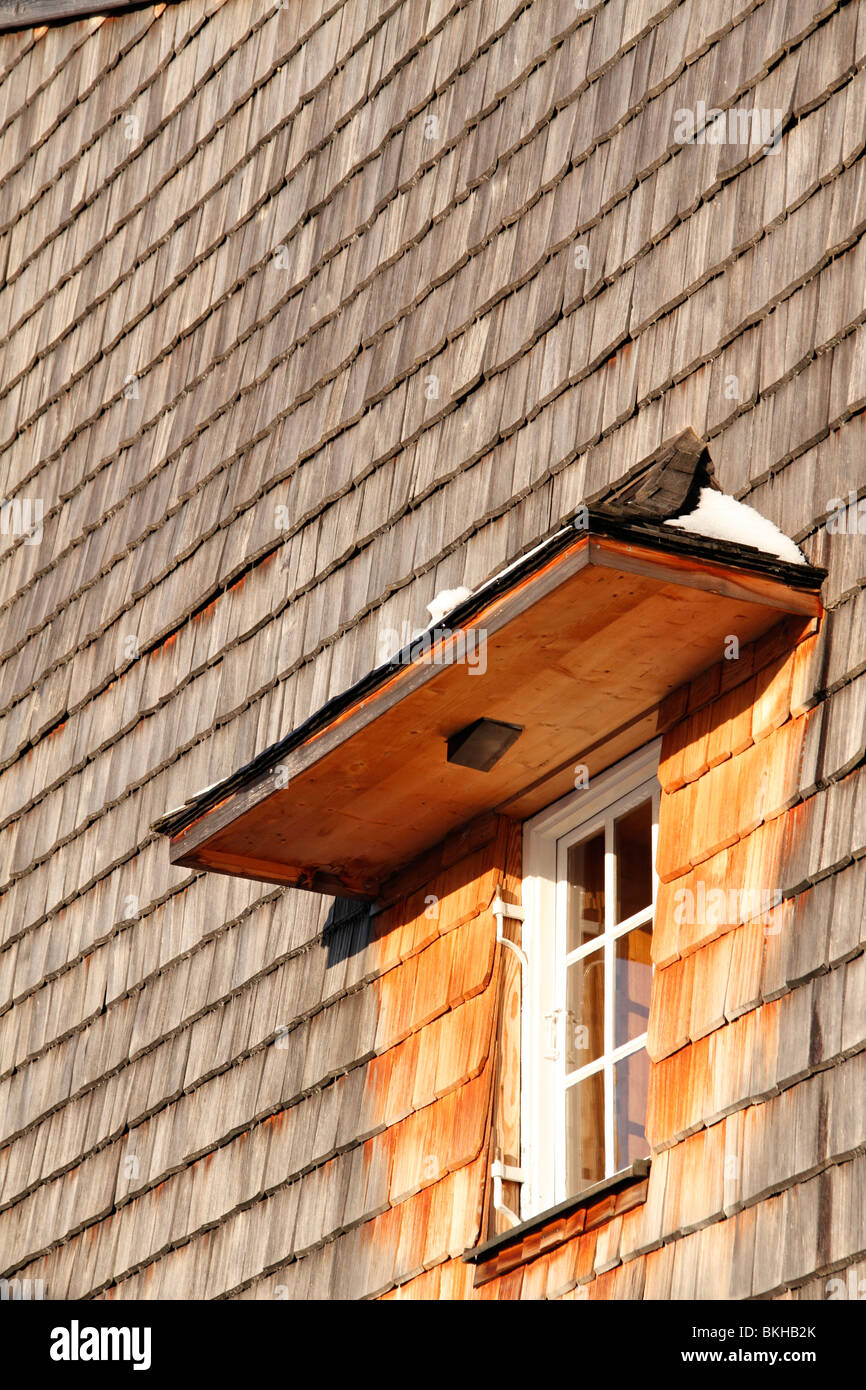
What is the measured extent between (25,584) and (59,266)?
1.59m

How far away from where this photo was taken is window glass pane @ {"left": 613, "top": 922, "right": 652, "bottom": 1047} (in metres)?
5.98

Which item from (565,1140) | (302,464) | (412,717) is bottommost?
(565,1140)

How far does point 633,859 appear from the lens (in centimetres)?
610

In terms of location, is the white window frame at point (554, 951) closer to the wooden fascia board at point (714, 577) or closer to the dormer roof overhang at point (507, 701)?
the dormer roof overhang at point (507, 701)

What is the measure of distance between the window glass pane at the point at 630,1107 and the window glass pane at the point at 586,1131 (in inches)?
2.8

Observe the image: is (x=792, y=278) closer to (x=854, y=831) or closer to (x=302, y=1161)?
(x=854, y=831)

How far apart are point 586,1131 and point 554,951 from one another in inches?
20.3

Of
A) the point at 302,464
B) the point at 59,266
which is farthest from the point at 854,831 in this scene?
the point at 59,266

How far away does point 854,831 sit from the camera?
5.04m

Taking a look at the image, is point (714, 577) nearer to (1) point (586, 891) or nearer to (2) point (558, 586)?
(2) point (558, 586)

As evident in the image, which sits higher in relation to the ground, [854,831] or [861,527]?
[861,527]

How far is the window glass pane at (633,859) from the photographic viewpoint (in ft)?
19.9

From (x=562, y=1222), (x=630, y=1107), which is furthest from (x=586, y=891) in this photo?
(x=562, y=1222)

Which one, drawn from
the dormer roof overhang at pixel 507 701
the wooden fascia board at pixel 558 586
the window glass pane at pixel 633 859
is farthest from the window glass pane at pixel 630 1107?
the wooden fascia board at pixel 558 586
